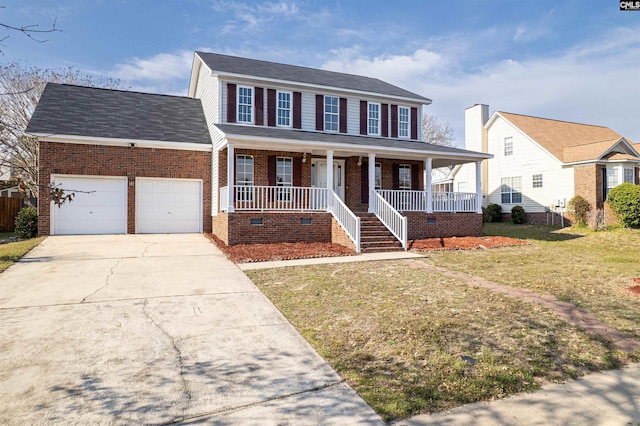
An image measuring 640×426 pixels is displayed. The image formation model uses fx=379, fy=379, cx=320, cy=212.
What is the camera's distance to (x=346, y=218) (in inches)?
502

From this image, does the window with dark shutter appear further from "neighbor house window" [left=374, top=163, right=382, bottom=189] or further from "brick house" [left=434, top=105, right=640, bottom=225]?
"brick house" [left=434, top=105, right=640, bottom=225]

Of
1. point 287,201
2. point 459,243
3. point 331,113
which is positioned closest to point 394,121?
point 331,113

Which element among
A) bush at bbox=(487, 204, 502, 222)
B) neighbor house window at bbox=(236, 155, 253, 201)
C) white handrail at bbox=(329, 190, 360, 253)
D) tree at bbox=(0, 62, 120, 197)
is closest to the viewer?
white handrail at bbox=(329, 190, 360, 253)

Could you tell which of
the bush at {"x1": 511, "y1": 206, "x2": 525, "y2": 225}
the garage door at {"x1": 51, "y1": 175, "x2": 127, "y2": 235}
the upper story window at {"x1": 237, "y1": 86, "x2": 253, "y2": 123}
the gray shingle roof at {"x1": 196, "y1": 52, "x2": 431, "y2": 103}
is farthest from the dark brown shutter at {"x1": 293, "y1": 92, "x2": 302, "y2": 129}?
the bush at {"x1": 511, "y1": 206, "x2": 525, "y2": 225}

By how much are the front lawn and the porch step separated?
2832 millimetres

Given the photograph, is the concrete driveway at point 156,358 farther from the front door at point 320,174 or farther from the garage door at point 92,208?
the front door at point 320,174

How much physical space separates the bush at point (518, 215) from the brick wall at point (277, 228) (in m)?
15.3

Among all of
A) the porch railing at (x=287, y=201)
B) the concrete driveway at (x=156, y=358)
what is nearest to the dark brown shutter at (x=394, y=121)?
the porch railing at (x=287, y=201)

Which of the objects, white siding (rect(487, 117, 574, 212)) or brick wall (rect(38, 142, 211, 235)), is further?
white siding (rect(487, 117, 574, 212))

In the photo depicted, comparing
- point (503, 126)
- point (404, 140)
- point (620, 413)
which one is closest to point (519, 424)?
point (620, 413)

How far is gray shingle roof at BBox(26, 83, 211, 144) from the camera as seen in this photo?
1441 cm

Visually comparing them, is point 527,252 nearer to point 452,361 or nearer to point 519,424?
point 452,361

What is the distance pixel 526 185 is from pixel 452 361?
2341cm

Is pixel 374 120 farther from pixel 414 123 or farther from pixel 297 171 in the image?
pixel 297 171
